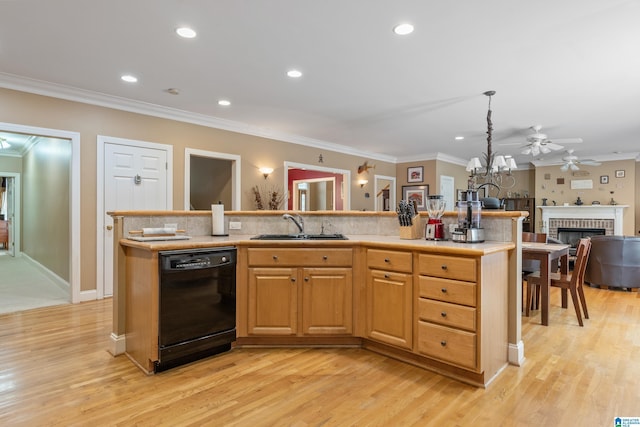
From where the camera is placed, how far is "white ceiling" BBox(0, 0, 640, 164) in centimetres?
259

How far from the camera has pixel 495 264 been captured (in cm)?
239

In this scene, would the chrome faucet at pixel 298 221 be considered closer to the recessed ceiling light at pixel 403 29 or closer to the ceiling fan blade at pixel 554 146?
the recessed ceiling light at pixel 403 29

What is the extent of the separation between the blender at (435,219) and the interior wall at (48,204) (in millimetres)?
4198

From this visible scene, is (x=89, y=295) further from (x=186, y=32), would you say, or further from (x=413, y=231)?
(x=413, y=231)

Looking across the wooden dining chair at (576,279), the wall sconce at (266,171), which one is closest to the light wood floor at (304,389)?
the wooden dining chair at (576,279)

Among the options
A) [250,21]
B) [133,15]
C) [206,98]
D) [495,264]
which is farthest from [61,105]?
[495,264]

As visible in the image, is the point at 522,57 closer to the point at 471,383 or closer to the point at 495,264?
the point at 495,264

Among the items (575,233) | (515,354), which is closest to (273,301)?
(515,354)

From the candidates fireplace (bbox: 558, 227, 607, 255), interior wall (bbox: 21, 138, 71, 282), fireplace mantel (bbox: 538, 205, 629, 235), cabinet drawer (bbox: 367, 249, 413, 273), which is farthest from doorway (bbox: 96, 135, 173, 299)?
fireplace (bbox: 558, 227, 607, 255)

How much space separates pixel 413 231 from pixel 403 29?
1607 mm

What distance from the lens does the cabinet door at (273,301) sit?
9.16 feet

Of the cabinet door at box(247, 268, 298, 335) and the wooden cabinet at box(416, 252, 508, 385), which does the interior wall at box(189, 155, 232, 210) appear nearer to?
the cabinet door at box(247, 268, 298, 335)

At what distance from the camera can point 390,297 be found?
8.63 ft

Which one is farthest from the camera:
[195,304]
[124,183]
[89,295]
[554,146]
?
[554,146]
